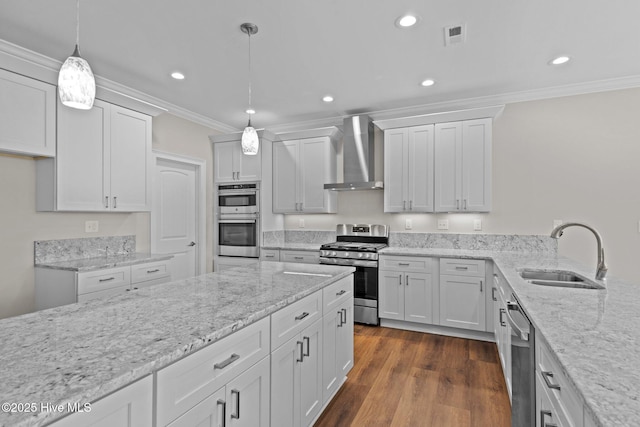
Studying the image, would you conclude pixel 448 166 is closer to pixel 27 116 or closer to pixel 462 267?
pixel 462 267

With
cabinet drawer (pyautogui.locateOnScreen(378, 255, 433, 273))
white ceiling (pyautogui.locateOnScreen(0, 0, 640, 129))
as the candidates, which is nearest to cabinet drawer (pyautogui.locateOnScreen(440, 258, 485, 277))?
cabinet drawer (pyautogui.locateOnScreen(378, 255, 433, 273))

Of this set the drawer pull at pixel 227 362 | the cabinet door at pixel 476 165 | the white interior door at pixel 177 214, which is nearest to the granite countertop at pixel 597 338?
the drawer pull at pixel 227 362

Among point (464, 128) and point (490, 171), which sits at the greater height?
point (464, 128)

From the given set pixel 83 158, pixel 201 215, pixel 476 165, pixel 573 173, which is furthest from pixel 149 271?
pixel 573 173

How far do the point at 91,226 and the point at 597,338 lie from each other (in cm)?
397

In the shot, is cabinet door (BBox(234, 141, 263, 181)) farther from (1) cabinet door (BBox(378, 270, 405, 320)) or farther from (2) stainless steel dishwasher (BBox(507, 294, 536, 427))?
(2) stainless steel dishwasher (BBox(507, 294, 536, 427))

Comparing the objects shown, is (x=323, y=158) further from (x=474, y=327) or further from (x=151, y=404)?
(x=151, y=404)

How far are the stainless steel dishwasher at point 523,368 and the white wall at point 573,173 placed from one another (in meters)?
2.47

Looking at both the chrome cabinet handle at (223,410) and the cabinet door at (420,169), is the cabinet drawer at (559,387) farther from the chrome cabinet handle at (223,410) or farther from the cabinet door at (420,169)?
the cabinet door at (420,169)

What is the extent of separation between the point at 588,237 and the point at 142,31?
4696 millimetres

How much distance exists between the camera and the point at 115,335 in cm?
109

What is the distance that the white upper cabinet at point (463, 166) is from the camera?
12.3 ft

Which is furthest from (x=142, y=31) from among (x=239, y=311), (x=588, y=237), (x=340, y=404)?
(x=588, y=237)

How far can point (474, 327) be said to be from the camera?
3.46m
